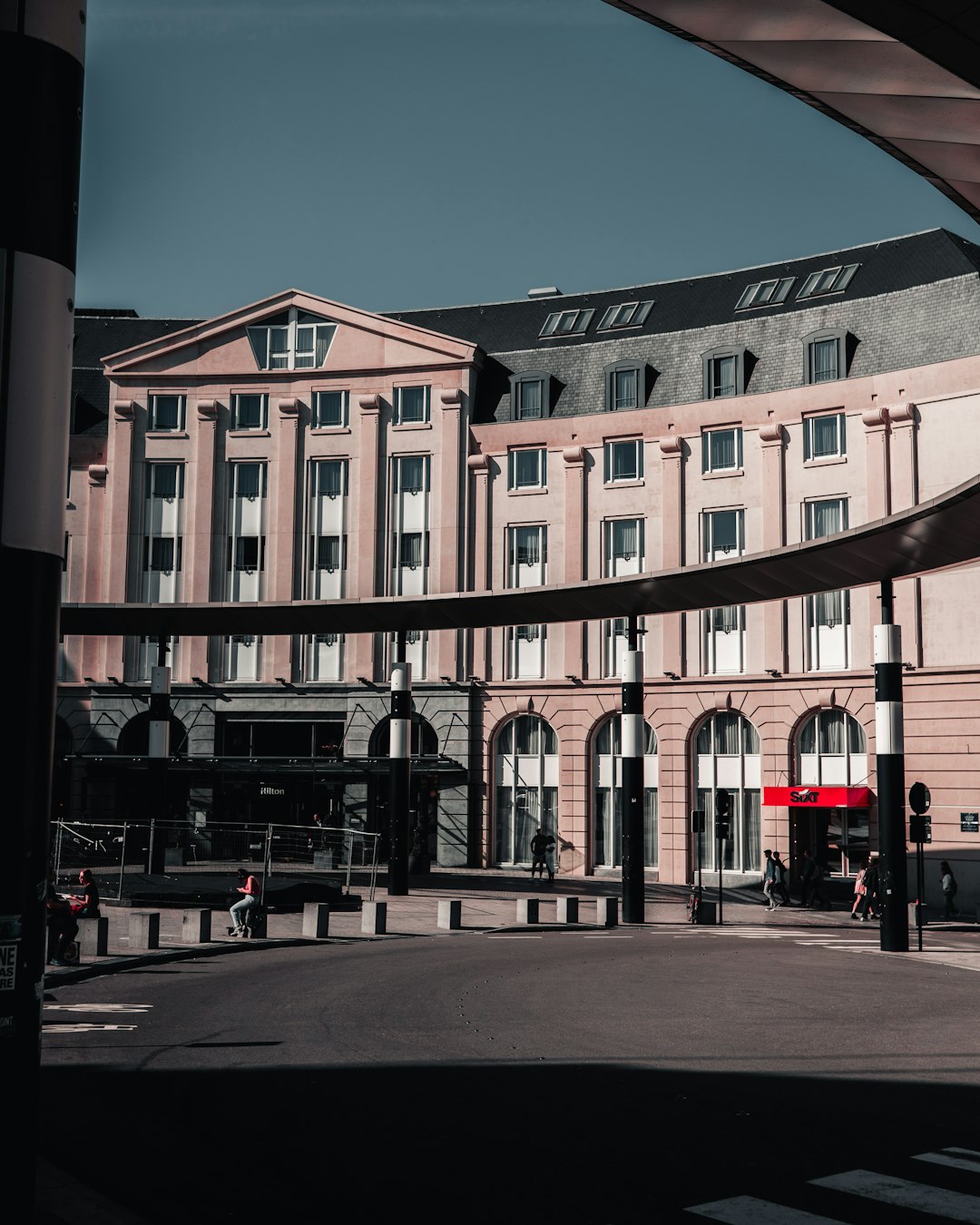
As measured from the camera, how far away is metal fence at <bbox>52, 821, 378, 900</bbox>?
34.2 meters

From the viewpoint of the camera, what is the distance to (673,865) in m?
46.8

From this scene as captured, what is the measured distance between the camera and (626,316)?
174 ft

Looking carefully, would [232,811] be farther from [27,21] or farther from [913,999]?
[27,21]

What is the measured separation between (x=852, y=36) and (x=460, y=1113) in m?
8.83

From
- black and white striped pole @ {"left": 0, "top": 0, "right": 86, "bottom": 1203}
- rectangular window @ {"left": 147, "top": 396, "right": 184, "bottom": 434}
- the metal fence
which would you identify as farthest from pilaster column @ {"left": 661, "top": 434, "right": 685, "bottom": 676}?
black and white striped pole @ {"left": 0, "top": 0, "right": 86, "bottom": 1203}

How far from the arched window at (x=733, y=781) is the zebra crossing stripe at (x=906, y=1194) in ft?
→ 122

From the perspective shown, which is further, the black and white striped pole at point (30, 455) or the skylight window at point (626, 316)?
the skylight window at point (626, 316)

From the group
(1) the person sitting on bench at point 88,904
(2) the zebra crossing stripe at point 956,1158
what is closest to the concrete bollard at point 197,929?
(1) the person sitting on bench at point 88,904

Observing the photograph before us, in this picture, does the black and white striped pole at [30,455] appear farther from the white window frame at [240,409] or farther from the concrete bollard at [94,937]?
the white window frame at [240,409]

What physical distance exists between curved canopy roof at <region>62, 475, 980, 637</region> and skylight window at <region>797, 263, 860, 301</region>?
19494mm

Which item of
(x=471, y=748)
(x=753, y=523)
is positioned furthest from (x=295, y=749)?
(x=753, y=523)

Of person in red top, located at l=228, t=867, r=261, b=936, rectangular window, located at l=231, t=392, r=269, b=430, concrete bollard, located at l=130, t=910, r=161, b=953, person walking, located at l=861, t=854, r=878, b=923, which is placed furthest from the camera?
rectangular window, located at l=231, t=392, r=269, b=430

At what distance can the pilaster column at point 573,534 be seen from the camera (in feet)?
160

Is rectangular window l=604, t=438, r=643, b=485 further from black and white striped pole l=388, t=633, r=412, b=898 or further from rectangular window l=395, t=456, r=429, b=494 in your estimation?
black and white striped pole l=388, t=633, r=412, b=898
